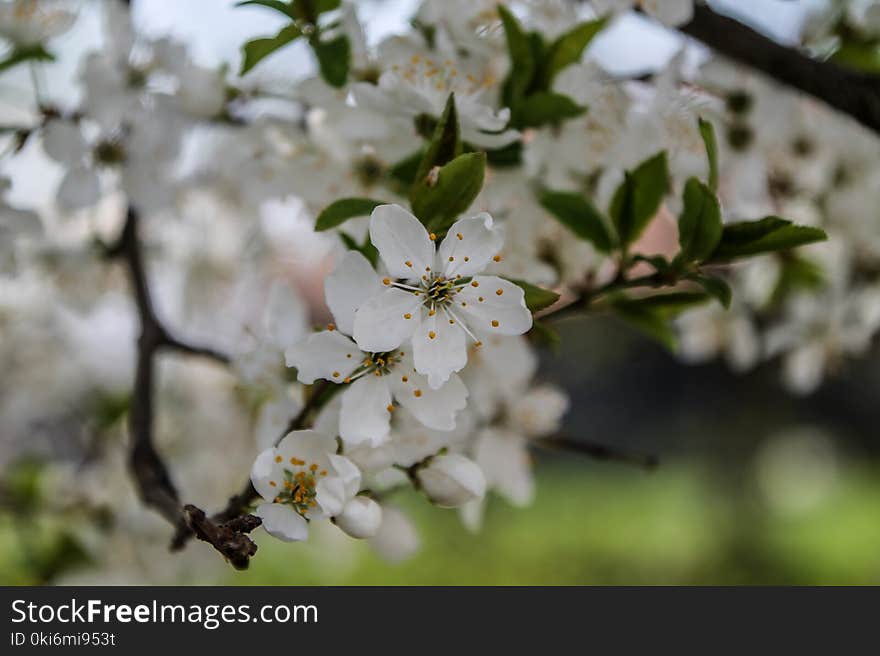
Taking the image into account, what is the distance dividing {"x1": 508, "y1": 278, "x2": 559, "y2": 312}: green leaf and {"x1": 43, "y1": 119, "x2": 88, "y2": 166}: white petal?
52 cm

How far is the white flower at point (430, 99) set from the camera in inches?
24.9

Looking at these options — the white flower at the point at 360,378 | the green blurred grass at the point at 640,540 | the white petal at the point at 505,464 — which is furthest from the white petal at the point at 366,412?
the green blurred grass at the point at 640,540

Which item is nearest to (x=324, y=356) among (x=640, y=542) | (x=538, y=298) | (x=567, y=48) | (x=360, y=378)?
(x=360, y=378)

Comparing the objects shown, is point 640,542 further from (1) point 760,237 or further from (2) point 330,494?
(2) point 330,494

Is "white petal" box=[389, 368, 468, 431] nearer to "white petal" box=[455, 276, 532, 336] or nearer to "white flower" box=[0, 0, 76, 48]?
"white petal" box=[455, 276, 532, 336]

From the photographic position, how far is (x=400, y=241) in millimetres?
537

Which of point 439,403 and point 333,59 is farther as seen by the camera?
point 333,59

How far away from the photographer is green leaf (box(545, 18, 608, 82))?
0.75 metres

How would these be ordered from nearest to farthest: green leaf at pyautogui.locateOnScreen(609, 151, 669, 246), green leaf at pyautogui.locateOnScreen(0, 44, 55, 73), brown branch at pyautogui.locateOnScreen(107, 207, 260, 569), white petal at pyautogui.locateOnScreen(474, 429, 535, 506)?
brown branch at pyautogui.locateOnScreen(107, 207, 260, 569)
green leaf at pyautogui.locateOnScreen(609, 151, 669, 246)
green leaf at pyautogui.locateOnScreen(0, 44, 55, 73)
white petal at pyautogui.locateOnScreen(474, 429, 535, 506)

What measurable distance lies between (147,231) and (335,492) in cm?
103

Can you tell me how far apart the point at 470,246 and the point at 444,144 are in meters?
0.07

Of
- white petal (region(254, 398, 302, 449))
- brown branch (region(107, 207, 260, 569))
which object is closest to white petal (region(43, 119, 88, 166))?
brown branch (region(107, 207, 260, 569))

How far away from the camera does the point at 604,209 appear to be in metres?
0.82
